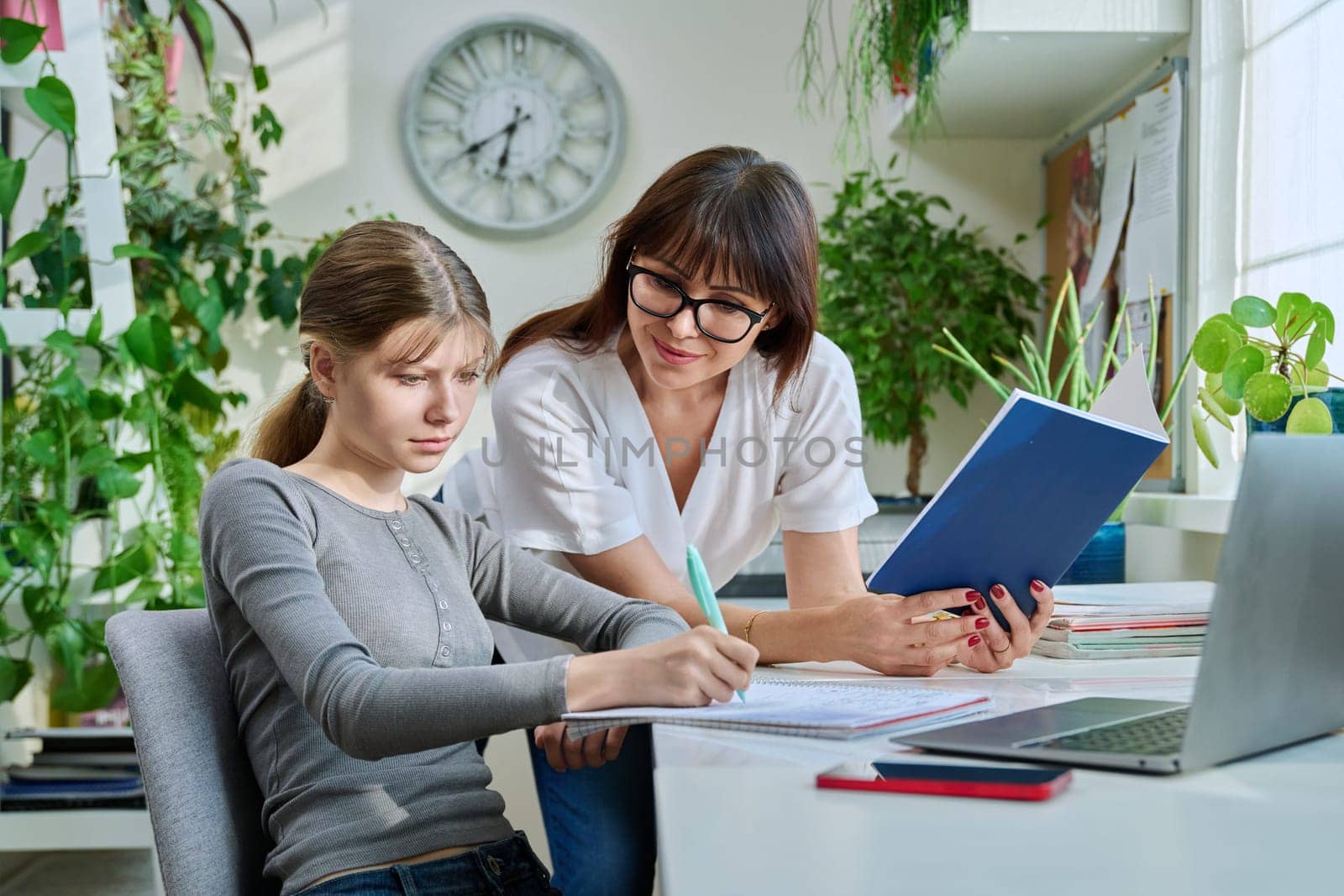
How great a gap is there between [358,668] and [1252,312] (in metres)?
1.05

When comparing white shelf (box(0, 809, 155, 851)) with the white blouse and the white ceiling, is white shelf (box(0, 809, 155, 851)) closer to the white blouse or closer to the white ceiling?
the white blouse

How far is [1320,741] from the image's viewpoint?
743 millimetres

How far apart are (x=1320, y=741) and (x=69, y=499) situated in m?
1.85

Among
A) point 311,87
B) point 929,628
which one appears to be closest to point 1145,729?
point 929,628

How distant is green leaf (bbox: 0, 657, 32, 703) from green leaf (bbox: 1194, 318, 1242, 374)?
69.9 inches

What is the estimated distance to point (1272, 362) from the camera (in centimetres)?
139

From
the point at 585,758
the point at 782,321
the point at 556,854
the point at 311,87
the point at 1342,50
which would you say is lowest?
the point at 556,854

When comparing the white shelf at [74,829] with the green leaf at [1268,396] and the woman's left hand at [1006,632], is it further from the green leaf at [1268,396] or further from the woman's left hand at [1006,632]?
the green leaf at [1268,396]

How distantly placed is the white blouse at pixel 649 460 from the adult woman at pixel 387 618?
0.13 metres

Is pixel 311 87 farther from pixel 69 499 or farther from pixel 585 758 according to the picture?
pixel 585 758

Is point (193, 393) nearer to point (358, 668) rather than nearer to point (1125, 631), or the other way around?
point (358, 668)

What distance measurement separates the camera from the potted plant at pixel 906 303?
2.64 m

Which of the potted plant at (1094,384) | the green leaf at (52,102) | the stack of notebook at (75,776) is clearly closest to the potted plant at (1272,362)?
the potted plant at (1094,384)

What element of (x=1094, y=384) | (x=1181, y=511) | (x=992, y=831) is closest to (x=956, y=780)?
(x=992, y=831)
